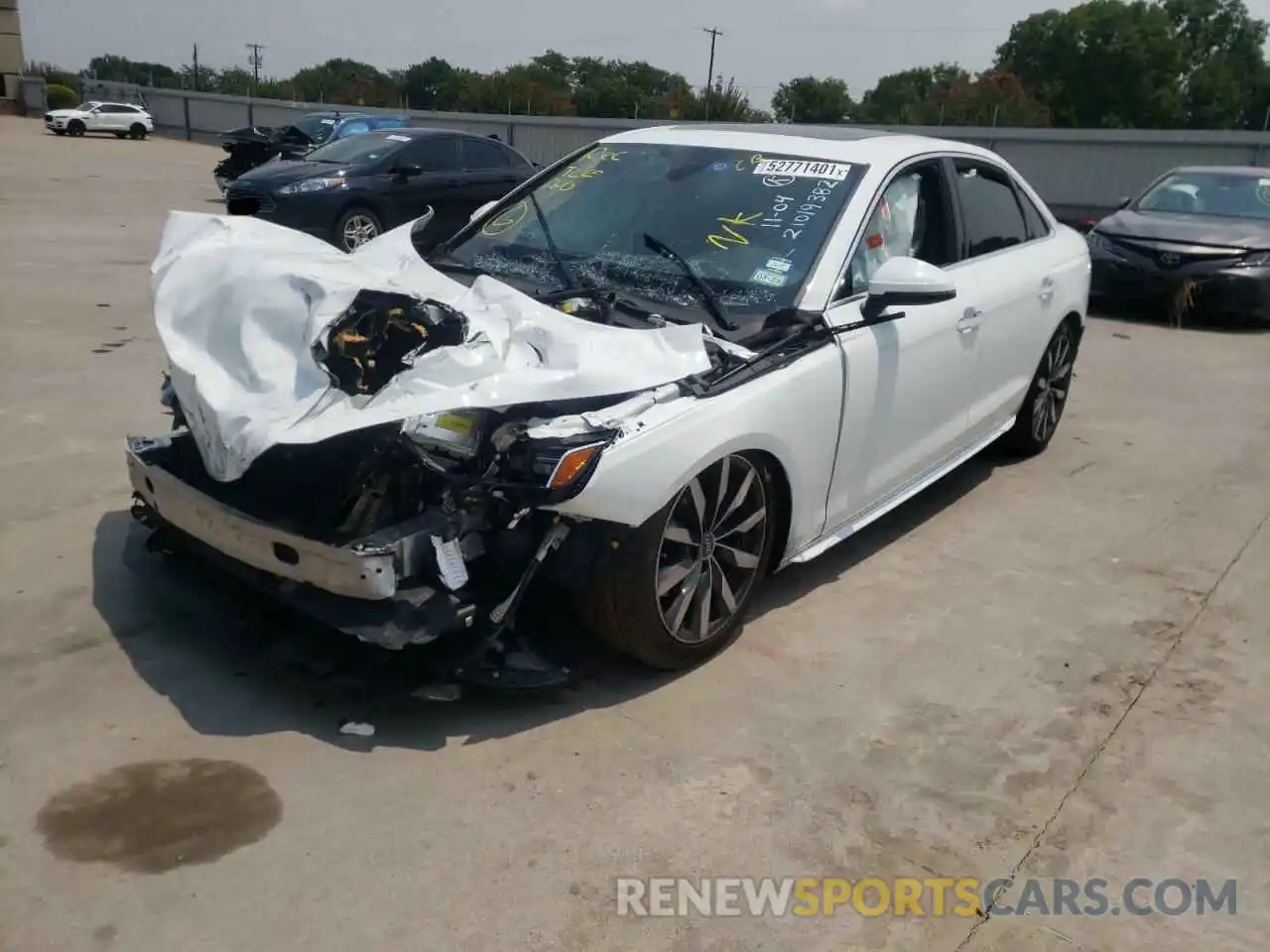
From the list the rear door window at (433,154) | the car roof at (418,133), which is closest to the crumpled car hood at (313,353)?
the rear door window at (433,154)

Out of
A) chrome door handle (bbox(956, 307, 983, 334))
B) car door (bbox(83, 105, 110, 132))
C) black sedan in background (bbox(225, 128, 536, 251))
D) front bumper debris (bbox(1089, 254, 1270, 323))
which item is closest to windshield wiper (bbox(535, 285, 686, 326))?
chrome door handle (bbox(956, 307, 983, 334))

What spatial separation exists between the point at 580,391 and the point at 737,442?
0.56 meters

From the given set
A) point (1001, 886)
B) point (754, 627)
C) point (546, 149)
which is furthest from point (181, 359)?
point (546, 149)

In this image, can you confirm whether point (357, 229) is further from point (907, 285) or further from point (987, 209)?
point (907, 285)

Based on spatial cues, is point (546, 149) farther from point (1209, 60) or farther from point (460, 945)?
point (1209, 60)

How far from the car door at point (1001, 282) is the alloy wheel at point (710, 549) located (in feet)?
5.53

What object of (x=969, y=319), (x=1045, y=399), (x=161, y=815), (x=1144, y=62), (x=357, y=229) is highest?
(x=1144, y=62)

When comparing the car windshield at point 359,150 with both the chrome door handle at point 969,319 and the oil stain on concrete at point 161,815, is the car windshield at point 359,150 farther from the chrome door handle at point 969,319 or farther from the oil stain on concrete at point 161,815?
the oil stain on concrete at point 161,815

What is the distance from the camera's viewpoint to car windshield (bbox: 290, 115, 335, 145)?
61.9ft

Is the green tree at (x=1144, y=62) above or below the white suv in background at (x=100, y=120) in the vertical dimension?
above

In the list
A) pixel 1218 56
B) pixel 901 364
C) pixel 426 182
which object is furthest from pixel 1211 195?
pixel 1218 56

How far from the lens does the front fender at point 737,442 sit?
3.18 metres

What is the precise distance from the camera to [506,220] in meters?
4.80

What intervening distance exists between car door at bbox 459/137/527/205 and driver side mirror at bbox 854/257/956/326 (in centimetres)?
989
